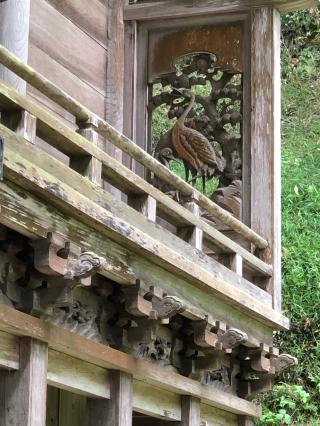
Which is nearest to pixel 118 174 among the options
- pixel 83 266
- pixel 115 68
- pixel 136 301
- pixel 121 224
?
pixel 121 224

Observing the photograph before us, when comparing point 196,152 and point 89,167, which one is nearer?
point 89,167

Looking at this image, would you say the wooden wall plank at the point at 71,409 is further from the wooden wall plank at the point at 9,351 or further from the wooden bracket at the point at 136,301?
the wooden wall plank at the point at 9,351

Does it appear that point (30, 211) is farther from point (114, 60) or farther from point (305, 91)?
point (305, 91)

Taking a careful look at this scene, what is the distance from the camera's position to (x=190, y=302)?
636cm

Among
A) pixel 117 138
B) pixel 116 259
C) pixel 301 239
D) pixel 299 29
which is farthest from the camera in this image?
pixel 299 29

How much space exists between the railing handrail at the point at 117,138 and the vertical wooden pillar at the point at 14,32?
0.33 metres

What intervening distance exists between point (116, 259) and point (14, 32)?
1.29 metres

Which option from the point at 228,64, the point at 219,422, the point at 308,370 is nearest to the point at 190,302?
the point at 219,422

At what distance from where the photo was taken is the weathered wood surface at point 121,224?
4.69m

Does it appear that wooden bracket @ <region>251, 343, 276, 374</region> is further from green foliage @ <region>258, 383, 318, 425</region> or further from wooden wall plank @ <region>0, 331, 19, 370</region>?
green foliage @ <region>258, 383, 318, 425</region>

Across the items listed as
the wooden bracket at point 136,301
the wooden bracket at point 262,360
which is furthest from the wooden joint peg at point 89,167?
the wooden bracket at point 262,360

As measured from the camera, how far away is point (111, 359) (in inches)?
226

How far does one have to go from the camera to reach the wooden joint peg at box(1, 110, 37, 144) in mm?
4887

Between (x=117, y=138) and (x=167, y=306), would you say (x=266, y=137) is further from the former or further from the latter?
(x=167, y=306)
